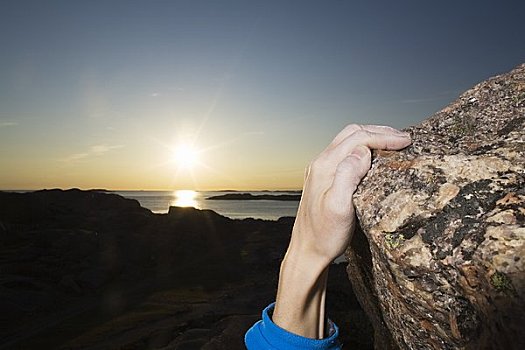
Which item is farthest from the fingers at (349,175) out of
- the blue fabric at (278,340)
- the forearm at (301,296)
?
the blue fabric at (278,340)

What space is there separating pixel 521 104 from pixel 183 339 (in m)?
9.94

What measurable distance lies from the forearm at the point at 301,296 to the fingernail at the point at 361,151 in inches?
21.9

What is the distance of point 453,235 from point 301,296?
798 millimetres

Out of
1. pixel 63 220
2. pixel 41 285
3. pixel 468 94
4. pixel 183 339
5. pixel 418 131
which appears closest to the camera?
pixel 418 131

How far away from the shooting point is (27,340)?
13117mm

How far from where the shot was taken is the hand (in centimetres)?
192

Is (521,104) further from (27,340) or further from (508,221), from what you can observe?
(27,340)

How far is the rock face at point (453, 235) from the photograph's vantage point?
4.61ft

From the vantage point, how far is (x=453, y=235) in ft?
5.26

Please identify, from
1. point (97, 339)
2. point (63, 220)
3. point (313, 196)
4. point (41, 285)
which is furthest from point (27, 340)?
point (63, 220)

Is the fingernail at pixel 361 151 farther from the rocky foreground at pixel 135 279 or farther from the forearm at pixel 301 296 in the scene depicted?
the rocky foreground at pixel 135 279

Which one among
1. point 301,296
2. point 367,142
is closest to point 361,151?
point 367,142

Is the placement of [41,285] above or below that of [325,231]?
below

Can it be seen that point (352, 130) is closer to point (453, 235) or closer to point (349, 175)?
point (349, 175)
